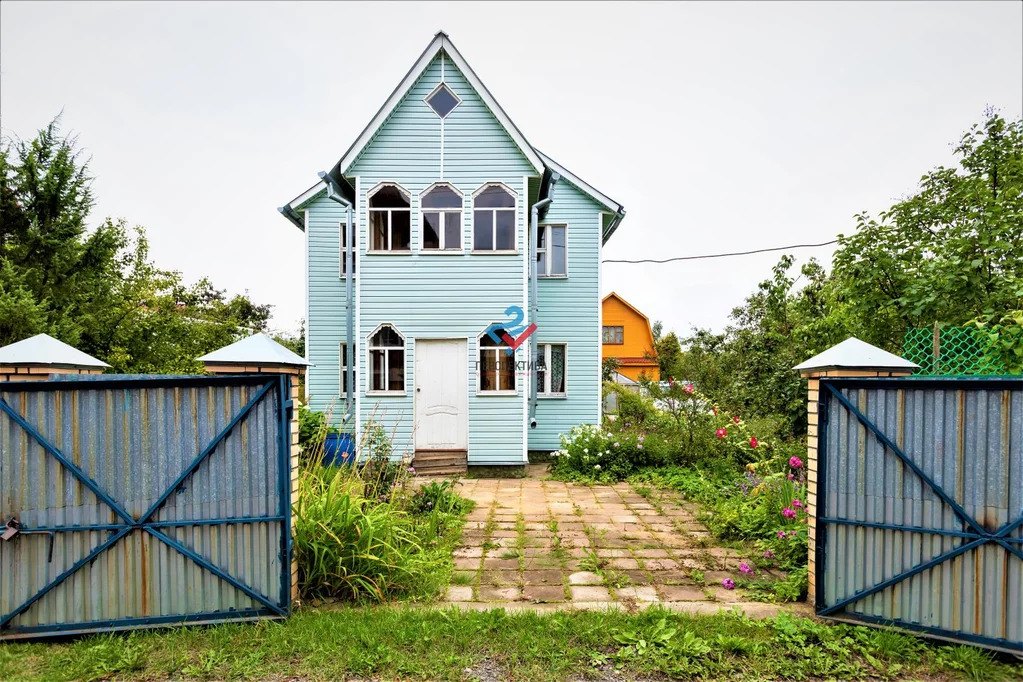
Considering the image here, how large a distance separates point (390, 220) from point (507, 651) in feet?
26.3

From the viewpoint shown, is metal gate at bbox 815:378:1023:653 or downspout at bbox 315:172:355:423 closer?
metal gate at bbox 815:378:1023:653

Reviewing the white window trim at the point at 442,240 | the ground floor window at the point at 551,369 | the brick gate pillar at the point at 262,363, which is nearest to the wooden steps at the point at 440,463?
the ground floor window at the point at 551,369

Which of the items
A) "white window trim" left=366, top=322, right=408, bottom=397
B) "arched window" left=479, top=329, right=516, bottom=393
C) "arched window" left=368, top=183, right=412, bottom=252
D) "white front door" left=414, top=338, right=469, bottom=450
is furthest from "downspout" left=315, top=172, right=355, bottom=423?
"arched window" left=479, top=329, right=516, bottom=393

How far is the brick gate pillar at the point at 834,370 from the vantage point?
11.6 ft

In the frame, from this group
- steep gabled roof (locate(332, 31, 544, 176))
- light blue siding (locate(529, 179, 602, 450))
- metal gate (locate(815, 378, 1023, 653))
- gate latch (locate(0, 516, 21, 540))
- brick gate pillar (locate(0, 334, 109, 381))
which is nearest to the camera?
metal gate (locate(815, 378, 1023, 653))

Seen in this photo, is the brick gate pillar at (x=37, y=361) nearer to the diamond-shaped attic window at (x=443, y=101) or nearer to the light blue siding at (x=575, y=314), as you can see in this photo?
the diamond-shaped attic window at (x=443, y=101)

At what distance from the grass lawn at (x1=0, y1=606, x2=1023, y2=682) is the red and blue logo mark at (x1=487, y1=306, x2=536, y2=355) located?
634 centimetres

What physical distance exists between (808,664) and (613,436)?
6.46 meters

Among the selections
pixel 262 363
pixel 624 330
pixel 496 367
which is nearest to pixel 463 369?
pixel 496 367

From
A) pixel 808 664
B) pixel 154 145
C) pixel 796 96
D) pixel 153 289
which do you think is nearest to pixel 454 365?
pixel 808 664

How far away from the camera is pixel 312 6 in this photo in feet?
34.3

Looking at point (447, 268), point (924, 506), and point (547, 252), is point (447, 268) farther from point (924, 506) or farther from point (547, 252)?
point (924, 506)

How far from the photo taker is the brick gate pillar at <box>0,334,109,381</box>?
3.96 metres

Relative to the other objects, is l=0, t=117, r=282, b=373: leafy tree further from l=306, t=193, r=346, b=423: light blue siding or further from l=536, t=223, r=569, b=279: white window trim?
l=536, t=223, r=569, b=279: white window trim
